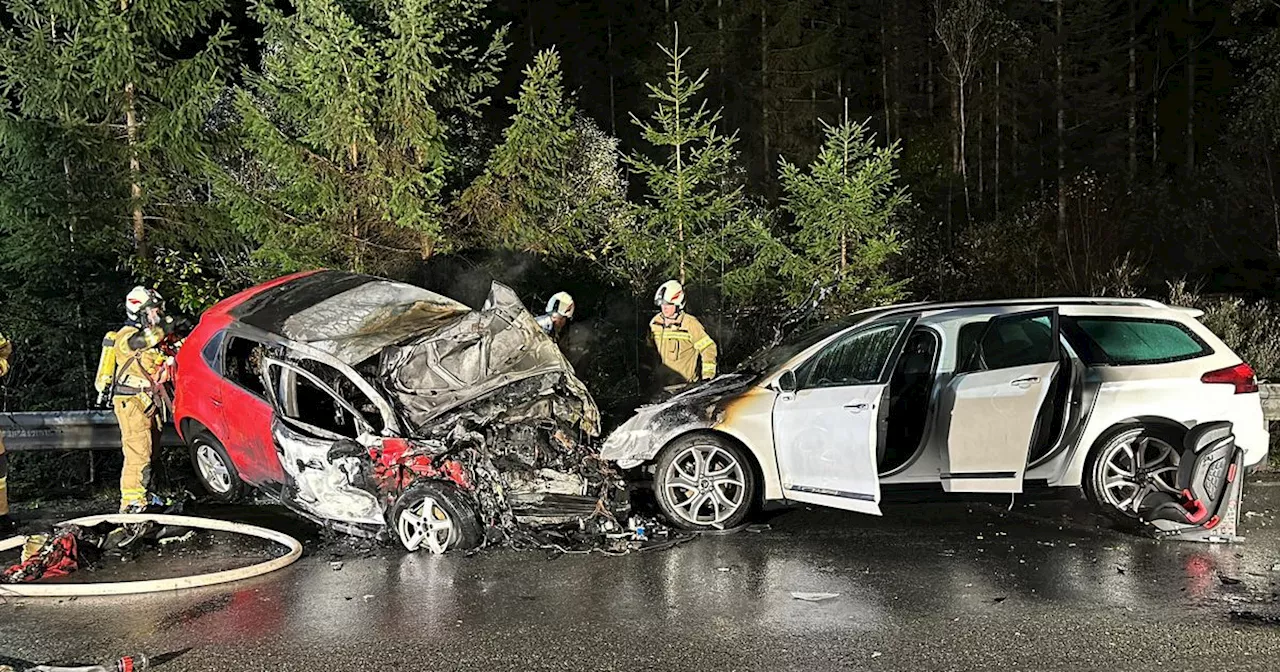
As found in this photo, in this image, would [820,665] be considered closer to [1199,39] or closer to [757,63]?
[757,63]

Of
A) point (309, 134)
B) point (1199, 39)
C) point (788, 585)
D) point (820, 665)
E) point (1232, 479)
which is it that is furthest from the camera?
point (1199, 39)

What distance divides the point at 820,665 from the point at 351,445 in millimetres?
3757

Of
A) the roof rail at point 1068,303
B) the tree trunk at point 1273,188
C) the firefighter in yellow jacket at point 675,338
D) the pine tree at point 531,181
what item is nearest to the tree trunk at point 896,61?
the tree trunk at point 1273,188

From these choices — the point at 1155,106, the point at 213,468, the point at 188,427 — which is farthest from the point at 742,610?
the point at 1155,106

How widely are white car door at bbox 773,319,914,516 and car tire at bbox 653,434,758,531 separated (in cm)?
30

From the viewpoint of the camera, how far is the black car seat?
732cm

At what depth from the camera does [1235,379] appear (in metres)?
7.77

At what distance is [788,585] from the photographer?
21.9 feet

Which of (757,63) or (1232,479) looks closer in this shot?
(1232,479)

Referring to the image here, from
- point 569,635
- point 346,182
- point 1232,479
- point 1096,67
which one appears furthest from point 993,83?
point 569,635

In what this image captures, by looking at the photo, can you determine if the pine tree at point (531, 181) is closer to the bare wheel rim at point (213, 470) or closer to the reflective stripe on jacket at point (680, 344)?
the reflective stripe on jacket at point (680, 344)

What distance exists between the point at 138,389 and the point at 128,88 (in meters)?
8.73

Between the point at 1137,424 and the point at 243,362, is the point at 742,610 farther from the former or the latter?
the point at 243,362

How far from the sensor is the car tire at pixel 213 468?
895 centimetres
